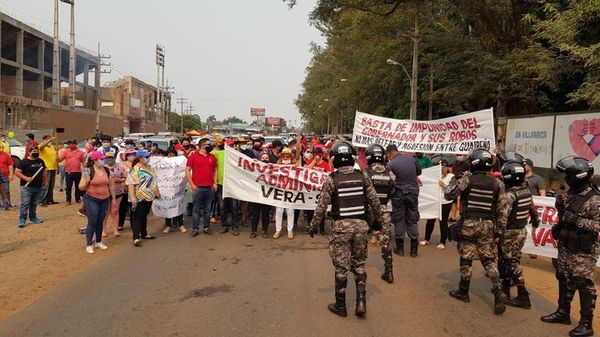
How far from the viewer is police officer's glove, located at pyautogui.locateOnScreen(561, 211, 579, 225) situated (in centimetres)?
501

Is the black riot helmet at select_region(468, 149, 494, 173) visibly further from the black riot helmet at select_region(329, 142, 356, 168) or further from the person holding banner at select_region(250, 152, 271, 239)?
the person holding banner at select_region(250, 152, 271, 239)

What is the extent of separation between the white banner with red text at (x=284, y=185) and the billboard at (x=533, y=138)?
25.4 feet

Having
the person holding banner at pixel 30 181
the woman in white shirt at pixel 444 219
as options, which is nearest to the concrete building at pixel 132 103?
the person holding banner at pixel 30 181

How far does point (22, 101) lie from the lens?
42.9 m

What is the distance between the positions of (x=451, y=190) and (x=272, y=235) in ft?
14.8

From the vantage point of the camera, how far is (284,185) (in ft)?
31.6

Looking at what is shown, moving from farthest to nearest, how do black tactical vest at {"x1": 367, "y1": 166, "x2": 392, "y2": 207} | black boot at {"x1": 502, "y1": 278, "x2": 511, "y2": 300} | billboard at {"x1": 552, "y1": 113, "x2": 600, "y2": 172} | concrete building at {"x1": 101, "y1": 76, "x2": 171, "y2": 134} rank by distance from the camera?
concrete building at {"x1": 101, "y1": 76, "x2": 171, "y2": 134}, billboard at {"x1": 552, "y1": 113, "x2": 600, "y2": 172}, black tactical vest at {"x1": 367, "y1": 166, "x2": 392, "y2": 207}, black boot at {"x1": 502, "y1": 278, "x2": 511, "y2": 300}

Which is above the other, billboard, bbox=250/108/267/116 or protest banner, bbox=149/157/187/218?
billboard, bbox=250/108/267/116

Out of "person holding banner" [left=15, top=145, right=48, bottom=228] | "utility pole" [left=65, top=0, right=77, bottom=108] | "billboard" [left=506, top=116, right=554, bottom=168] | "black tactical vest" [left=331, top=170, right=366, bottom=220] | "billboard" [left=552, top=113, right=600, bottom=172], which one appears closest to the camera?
"black tactical vest" [left=331, top=170, right=366, bottom=220]

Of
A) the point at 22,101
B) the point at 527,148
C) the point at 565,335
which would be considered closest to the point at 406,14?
the point at 527,148

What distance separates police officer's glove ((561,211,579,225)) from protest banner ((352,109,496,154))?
5.02m

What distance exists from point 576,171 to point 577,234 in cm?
63

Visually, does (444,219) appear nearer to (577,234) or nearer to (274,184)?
(274,184)

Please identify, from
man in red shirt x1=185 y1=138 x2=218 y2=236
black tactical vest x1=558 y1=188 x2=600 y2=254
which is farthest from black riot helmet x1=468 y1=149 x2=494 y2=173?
man in red shirt x1=185 y1=138 x2=218 y2=236
